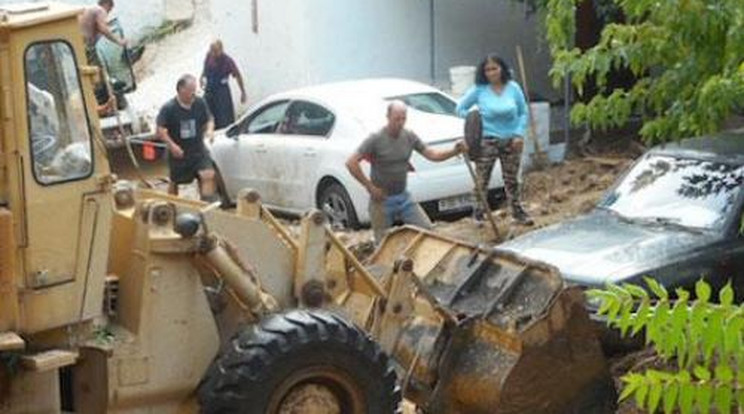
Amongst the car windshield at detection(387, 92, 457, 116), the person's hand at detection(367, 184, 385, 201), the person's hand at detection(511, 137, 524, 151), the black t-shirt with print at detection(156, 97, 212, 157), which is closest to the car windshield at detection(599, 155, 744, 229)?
the person's hand at detection(367, 184, 385, 201)

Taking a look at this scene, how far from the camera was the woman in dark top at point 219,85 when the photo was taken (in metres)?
20.4

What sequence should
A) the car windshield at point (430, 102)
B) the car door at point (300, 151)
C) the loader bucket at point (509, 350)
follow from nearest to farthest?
the loader bucket at point (509, 350) < the car door at point (300, 151) < the car windshield at point (430, 102)

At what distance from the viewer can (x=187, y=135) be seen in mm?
14711

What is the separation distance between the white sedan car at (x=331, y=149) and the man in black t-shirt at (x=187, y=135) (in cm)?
124

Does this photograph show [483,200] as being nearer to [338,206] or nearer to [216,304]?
[338,206]

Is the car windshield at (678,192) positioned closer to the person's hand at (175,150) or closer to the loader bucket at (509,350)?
the loader bucket at (509,350)

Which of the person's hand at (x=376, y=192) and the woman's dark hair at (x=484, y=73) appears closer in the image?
the person's hand at (x=376, y=192)

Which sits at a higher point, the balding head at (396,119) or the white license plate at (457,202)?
the balding head at (396,119)

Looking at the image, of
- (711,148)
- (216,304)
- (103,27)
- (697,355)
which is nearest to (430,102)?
(103,27)

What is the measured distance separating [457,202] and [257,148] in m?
2.62

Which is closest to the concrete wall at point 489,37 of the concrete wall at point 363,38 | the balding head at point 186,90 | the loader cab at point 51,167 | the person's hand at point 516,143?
the concrete wall at point 363,38

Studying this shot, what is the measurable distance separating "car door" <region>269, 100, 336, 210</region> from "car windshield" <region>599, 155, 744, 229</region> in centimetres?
469

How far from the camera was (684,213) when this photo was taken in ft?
35.6

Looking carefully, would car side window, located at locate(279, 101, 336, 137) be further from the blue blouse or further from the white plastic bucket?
the white plastic bucket
